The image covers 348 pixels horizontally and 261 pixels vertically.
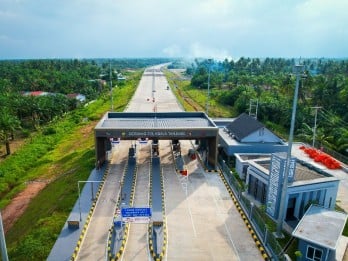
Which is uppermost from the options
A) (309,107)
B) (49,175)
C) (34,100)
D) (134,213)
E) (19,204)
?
(309,107)

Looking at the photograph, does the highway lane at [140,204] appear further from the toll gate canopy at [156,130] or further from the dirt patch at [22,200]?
the dirt patch at [22,200]

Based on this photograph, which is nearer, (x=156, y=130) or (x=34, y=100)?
(x=156, y=130)

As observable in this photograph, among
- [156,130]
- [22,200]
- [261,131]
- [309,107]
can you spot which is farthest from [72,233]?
[309,107]

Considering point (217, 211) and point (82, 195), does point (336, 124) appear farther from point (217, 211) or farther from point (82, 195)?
point (82, 195)

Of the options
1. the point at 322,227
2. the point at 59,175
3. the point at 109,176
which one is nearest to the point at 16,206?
the point at 59,175

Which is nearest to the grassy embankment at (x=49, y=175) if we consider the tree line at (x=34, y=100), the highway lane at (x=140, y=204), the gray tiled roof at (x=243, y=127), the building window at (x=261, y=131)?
the tree line at (x=34, y=100)

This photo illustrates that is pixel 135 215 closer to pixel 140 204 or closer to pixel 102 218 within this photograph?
pixel 102 218
